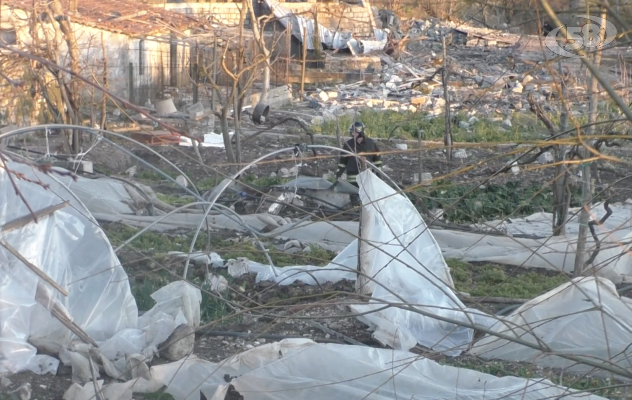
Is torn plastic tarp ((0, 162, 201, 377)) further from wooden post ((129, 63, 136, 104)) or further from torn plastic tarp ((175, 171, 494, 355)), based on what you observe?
wooden post ((129, 63, 136, 104))

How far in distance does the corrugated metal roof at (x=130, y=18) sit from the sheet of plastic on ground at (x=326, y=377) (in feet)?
52.5

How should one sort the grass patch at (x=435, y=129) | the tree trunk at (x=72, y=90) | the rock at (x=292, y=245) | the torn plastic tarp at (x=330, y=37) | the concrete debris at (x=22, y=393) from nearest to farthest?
the concrete debris at (x=22, y=393) < the rock at (x=292, y=245) < the tree trunk at (x=72, y=90) < the grass patch at (x=435, y=129) < the torn plastic tarp at (x=330, y=37)

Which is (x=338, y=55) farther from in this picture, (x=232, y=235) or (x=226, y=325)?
(x=226, y=325)

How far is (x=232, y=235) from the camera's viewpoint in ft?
28.5

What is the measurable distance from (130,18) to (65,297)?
667 inches

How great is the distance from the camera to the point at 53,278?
496cm

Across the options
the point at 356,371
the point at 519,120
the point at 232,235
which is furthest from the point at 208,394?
the point at 519,120

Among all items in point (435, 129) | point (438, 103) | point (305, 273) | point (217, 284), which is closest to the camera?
point (217, 284)

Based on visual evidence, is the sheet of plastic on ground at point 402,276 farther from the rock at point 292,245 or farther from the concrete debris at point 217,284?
the rock at point 292,245

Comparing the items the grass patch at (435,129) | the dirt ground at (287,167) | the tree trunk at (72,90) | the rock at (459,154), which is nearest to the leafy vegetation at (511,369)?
the dirt ground at (287,167)

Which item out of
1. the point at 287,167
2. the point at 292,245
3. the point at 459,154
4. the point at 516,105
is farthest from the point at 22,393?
the point at 516,105

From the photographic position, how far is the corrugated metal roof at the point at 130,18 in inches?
800

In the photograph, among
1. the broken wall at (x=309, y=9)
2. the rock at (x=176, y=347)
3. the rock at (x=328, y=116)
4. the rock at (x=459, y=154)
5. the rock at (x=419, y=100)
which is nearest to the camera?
the rock at (x=176, y=347)

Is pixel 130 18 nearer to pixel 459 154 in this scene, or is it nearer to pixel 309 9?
pixel 309 9
